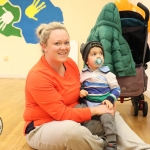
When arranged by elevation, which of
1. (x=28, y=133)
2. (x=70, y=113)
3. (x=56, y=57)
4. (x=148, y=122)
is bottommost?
(x=148, y=122)

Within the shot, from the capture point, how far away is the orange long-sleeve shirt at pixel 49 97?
1457 millimetres

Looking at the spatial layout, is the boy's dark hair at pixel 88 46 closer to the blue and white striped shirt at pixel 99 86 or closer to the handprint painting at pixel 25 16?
the blue and white striped shirt at pixel 99 86

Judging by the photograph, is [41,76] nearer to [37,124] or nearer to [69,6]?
[37,124]

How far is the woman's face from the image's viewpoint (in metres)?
1.51

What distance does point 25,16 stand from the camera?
183 inches

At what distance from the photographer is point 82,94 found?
165 cm

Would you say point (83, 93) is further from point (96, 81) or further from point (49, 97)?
point (49, 97)

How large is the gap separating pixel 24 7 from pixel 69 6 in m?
0.86

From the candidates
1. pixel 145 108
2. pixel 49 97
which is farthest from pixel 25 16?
pixel 49 97

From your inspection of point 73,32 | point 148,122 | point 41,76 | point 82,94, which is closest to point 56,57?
point 41,76

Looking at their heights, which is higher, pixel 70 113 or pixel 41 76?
pixel 41 76

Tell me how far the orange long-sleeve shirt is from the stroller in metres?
0.68

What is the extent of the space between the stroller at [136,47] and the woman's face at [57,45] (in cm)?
78

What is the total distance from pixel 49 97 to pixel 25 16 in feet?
11.6
